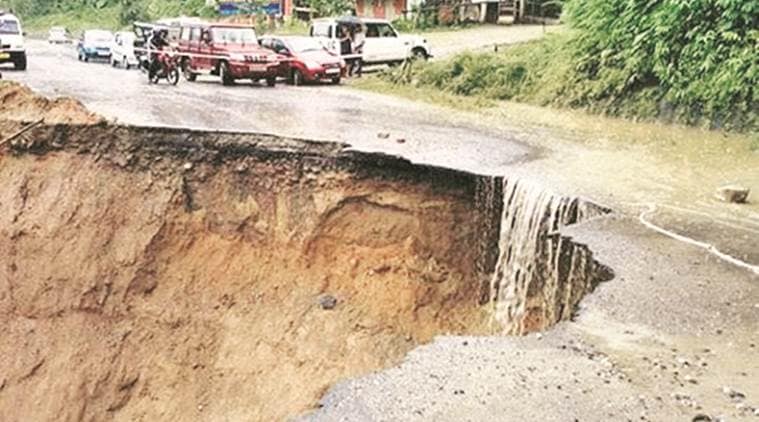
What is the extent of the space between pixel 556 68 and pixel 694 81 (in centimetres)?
467

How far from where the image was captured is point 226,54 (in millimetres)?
24625

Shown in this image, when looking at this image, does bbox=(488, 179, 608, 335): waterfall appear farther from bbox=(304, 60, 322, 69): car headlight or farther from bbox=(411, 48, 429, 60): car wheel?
bbox=(411, 48, 429, 60): car wheel

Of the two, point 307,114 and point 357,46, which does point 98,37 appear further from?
point 307,114

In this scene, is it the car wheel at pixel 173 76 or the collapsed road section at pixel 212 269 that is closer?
the collapsed road section at pixel 212 269

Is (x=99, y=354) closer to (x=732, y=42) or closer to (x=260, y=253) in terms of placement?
(x=260, y=253)

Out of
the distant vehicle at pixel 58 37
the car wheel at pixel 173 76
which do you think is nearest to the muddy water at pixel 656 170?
the car wheel at pixel 173 76

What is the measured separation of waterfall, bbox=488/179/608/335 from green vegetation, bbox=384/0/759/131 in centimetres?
575

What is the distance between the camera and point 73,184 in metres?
13.6

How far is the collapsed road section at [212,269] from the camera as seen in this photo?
12336 millimetres

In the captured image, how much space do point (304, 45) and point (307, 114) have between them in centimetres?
1027

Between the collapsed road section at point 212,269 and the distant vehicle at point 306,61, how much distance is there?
12282mm

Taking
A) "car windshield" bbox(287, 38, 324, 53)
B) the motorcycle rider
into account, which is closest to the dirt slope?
the motorcycle rider

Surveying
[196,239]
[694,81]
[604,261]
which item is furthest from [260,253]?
[694,81]

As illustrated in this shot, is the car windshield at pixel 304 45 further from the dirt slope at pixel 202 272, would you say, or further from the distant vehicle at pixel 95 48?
the distant vehicle at pixel 95 48
